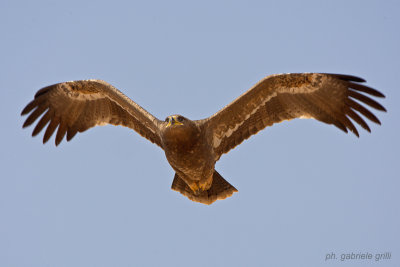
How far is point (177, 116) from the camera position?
9.51m

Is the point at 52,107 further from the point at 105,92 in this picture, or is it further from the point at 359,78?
the point at 359,78

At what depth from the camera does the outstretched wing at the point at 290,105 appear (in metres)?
9.61

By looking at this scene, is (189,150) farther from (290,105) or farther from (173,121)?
(290,105)

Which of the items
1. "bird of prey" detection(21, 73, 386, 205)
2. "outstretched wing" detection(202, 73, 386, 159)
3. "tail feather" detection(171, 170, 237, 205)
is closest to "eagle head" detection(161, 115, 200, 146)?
"bird of prey" detection(21, 73, 386, 205)

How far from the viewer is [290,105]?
1010 cm

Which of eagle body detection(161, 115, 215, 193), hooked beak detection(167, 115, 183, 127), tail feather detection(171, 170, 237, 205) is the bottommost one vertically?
tail feather detection(171, 170, 237, 205)

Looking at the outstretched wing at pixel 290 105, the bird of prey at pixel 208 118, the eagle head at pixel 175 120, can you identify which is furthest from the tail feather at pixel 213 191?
the eagle head at pixel 175 120

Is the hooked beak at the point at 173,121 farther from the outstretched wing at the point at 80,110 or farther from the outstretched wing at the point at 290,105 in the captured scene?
the outstretched wing at the point at 80,110

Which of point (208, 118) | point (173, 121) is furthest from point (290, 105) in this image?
point (173, 121)

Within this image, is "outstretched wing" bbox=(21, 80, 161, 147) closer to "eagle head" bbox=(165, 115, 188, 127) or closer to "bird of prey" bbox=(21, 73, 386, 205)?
"bird of prey" bbox=(21, 73, 386, 205)

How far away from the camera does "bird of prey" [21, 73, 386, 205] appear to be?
378 inches

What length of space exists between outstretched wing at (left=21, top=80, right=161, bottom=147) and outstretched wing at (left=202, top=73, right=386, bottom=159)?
1.35 m

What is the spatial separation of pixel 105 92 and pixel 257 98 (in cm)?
281

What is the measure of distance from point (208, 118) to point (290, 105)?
4.69 ft
